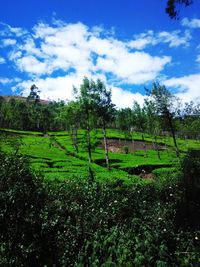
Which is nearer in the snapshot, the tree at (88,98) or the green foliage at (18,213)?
the green foliage at (18,213)

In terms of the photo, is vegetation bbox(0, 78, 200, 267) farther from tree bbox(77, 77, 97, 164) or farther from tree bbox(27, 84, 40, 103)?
tree bbox(27, 84, 40, 103)

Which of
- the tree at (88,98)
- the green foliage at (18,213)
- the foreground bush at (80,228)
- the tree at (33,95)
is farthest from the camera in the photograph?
the tree at (33,95)

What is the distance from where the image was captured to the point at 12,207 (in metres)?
17.2

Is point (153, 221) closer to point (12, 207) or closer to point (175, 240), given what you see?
point (175, 240)

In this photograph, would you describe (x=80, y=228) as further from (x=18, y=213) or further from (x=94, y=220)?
(x=18, y=213)

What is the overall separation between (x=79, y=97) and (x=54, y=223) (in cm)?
4871

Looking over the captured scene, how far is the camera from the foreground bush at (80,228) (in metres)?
16.9

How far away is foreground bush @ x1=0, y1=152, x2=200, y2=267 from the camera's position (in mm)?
16859

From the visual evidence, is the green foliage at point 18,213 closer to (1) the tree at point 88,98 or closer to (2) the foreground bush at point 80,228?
(2) the foreground bush at point 80,228

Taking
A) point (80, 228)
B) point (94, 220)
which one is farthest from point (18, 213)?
point (94, 220)

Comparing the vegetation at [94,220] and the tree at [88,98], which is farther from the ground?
the tree at [88,98]

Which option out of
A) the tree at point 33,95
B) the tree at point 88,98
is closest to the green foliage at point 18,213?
the tree at point 88,98

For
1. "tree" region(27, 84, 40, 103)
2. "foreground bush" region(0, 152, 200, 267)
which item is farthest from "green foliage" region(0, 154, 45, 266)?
"tree" region(27, 84, 40, 103)

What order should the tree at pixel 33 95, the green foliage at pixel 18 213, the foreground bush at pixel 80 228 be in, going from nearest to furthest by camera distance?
the green foliage at pixel 18 213 → the foreground bush at pixel 80 228 → the tree at pixel 33 95
